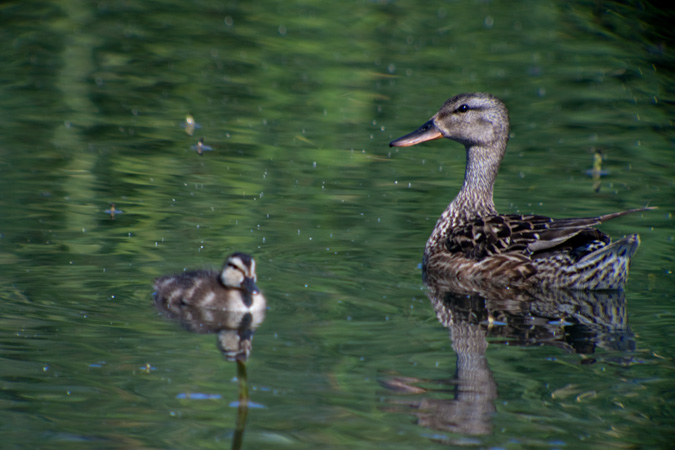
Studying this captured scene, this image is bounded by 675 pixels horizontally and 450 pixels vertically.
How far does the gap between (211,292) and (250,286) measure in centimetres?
39

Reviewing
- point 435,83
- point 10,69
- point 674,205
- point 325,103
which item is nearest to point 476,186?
point 674,205

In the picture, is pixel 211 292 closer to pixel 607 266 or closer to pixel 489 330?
pixel 489 330

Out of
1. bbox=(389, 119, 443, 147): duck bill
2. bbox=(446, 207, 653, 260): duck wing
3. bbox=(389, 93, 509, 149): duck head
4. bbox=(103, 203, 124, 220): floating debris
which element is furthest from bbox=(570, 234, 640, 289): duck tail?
bbox=(103, 203, 124, 220): floating debris

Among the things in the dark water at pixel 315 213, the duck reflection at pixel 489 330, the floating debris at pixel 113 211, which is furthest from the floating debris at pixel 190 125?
the duck reflection at pixel 489 330

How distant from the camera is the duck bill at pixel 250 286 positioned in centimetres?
611

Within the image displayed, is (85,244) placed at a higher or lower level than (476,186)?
lower

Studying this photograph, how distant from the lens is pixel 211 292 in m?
6.43

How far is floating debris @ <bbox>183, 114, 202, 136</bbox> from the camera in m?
11.3

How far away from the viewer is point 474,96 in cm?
878

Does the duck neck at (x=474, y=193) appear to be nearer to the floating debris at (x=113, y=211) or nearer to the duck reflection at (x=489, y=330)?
the duck reflection at (x=489, y=330)

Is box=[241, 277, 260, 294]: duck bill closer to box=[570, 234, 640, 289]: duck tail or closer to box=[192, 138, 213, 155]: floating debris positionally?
box=[570, 234, 640, 289]: duck tail

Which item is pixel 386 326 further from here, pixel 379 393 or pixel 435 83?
pixel 435 83

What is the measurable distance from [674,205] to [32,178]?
541 centimetres

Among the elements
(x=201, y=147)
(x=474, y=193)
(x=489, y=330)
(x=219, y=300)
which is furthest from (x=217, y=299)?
(x=201, y=147)
